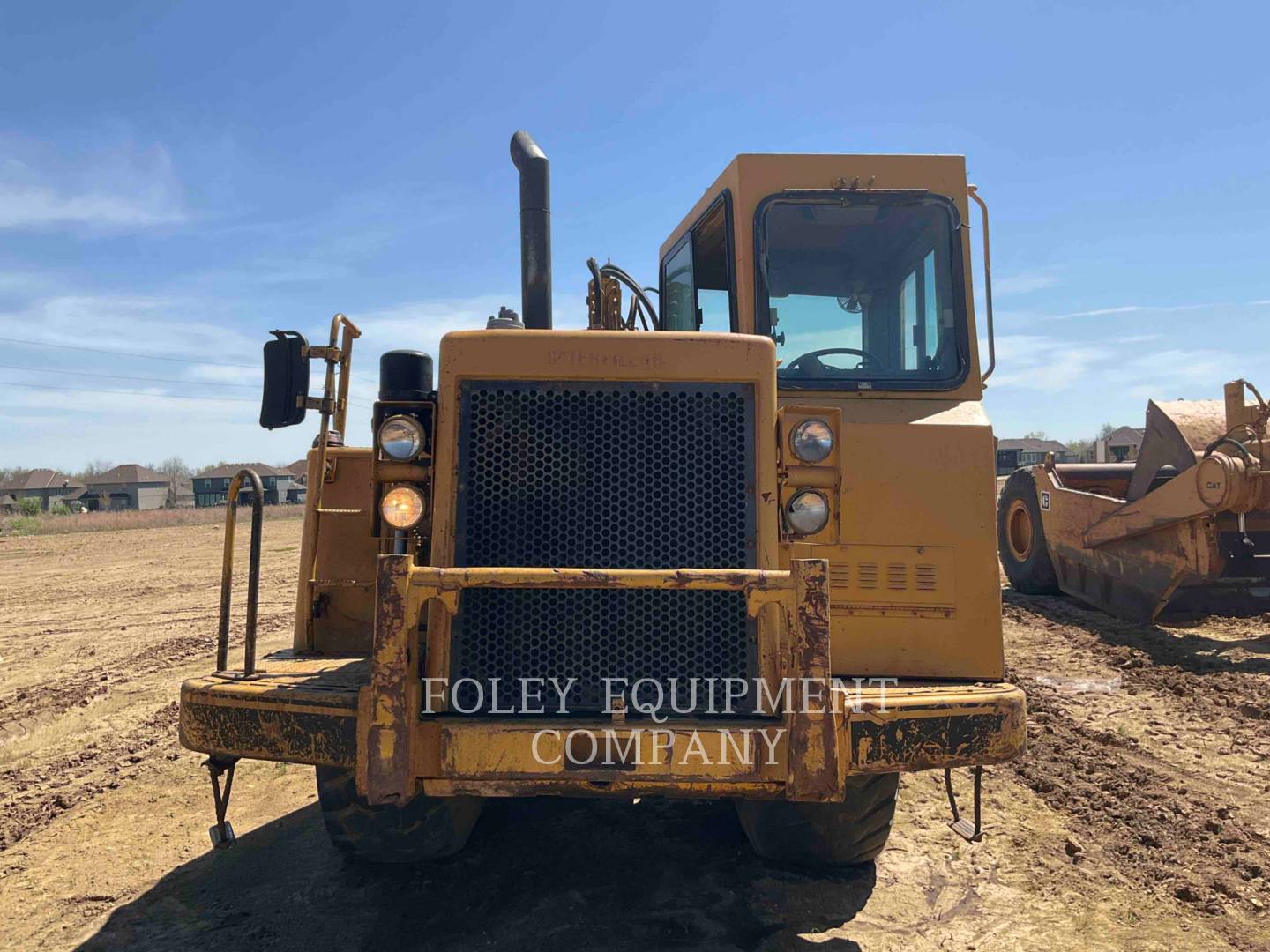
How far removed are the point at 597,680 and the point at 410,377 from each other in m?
1.26

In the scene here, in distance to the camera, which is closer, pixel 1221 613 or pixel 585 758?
pixel 585 758

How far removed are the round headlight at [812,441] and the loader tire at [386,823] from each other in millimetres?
1847

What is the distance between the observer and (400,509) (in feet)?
9.61

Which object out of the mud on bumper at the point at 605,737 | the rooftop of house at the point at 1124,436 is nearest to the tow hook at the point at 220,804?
the mud on bumper at the point at 605,737

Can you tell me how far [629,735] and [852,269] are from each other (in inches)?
100

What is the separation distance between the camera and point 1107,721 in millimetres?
5648

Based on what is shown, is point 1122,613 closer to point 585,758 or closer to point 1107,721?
point 1107,721

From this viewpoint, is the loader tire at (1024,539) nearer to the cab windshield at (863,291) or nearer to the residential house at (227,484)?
the cab windshield at (863,291)

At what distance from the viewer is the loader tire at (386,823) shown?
3209 millimetres

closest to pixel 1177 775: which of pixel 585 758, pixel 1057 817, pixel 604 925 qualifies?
pixel 1057 817

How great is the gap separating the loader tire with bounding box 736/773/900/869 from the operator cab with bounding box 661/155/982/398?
168 cm

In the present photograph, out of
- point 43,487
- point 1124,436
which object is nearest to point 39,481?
point 43,487

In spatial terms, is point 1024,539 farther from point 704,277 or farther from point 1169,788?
point 704,277

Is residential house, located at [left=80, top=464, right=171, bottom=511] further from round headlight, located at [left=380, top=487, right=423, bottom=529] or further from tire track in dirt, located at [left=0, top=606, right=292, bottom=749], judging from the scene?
round headlight, located at [left=380, top=487, right=423, bottom=529]
